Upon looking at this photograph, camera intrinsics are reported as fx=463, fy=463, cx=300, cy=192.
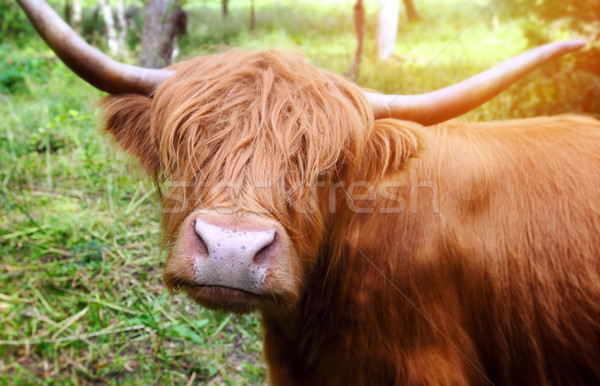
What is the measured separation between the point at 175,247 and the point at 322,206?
66 centimetres

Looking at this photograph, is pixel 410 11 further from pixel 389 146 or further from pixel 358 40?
pixel 389 146

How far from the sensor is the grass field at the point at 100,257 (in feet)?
9.99

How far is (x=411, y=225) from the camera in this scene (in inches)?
82.3

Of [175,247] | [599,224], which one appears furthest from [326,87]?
[599,224]

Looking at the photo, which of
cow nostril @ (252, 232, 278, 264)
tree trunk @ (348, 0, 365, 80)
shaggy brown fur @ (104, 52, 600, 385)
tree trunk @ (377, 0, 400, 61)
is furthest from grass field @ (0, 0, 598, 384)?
cow nostril @ (252, 232, 278, 264)

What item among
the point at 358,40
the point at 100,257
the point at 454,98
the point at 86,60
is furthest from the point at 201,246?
the point at 358,40

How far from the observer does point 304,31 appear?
9023mm

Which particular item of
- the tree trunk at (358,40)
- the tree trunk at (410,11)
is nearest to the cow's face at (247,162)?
the tree trunk at (358,40)

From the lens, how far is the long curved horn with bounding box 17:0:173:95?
6.51ft

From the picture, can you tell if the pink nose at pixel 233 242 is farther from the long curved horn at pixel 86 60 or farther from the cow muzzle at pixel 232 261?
the long curved horn at pixel 86 60

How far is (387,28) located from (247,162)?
5.23 metres

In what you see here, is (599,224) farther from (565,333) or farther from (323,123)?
(323,123)

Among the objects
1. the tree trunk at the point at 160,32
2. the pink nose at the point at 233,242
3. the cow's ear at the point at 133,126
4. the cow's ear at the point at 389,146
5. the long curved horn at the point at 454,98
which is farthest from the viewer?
the tree trunk at the point at 160,32

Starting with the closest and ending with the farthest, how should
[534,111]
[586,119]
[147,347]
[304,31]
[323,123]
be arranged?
[323,123]
[586,119]
[147,347]
[534,111]
[304,31]
